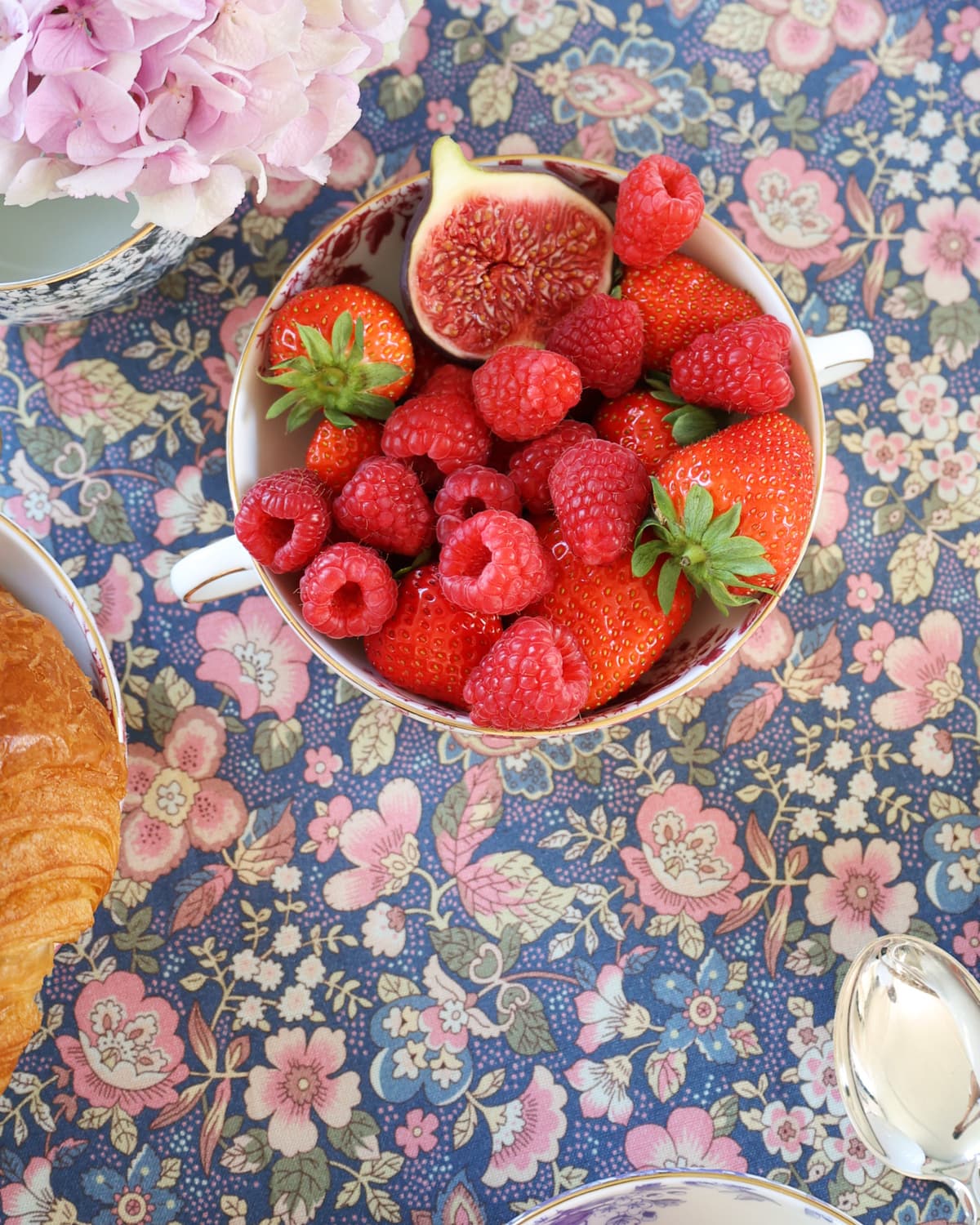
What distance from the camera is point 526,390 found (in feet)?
2.69

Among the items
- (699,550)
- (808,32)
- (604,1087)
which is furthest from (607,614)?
(808,32)

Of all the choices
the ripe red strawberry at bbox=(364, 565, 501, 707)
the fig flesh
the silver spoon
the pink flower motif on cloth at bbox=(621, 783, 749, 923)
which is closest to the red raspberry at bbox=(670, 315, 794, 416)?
the fig flesh

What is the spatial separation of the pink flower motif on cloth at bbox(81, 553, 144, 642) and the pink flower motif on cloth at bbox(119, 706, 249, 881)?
102mm

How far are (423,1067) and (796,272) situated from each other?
2.77 feet

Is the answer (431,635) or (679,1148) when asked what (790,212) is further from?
(679,1148)

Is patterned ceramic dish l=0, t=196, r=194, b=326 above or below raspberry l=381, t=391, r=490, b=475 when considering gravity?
above

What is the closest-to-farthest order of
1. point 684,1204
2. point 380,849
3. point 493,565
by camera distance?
1. point 493,565
2. point 684,1204
3. point 380,849

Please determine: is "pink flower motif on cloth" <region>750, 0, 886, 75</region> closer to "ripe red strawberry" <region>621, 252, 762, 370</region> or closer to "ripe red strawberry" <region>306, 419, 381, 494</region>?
"ripe red strawberry" <region>621, 252, 762, 370</region>

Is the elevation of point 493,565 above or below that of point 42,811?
above

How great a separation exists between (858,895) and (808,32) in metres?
0.86

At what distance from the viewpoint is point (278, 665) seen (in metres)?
1.02

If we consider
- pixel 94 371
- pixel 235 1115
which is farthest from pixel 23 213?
pixel 235 1115

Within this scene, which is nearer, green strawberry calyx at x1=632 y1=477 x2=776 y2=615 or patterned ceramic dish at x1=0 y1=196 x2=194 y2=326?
green strawberry calyx at x1=632 y1=477 x2=776 y2=615

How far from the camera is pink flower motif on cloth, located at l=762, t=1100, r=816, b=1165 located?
0.95 metres
